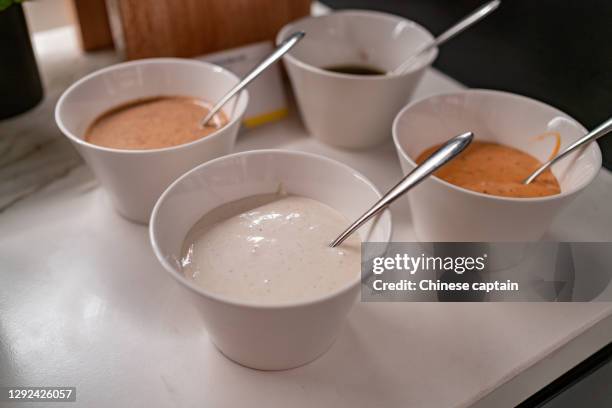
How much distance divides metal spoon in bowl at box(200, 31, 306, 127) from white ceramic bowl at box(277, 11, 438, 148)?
5 centimetres

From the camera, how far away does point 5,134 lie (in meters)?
0.95

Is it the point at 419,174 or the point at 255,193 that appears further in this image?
the point at 255,193

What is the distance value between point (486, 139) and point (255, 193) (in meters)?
0.37

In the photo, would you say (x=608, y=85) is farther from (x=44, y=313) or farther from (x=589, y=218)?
(x=44, y=313)

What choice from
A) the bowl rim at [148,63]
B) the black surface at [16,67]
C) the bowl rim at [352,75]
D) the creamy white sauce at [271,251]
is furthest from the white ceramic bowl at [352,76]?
the black surface at [16,67]

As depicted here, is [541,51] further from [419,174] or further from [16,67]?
[16,67]

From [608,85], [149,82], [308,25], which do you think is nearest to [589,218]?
[608,85]

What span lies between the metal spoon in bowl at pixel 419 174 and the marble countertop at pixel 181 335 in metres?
0.15

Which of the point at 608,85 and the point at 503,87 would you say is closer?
the point at 608,85

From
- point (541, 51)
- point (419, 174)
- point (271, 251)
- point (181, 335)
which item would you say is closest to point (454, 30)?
point (541, 51)

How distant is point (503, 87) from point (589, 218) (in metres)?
0.31

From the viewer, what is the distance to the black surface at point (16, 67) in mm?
873

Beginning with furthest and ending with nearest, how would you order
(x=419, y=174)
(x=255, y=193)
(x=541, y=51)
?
(x=541, y=51) → (x=255, y=193) → (x=419, y=174)

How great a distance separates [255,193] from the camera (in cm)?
73
